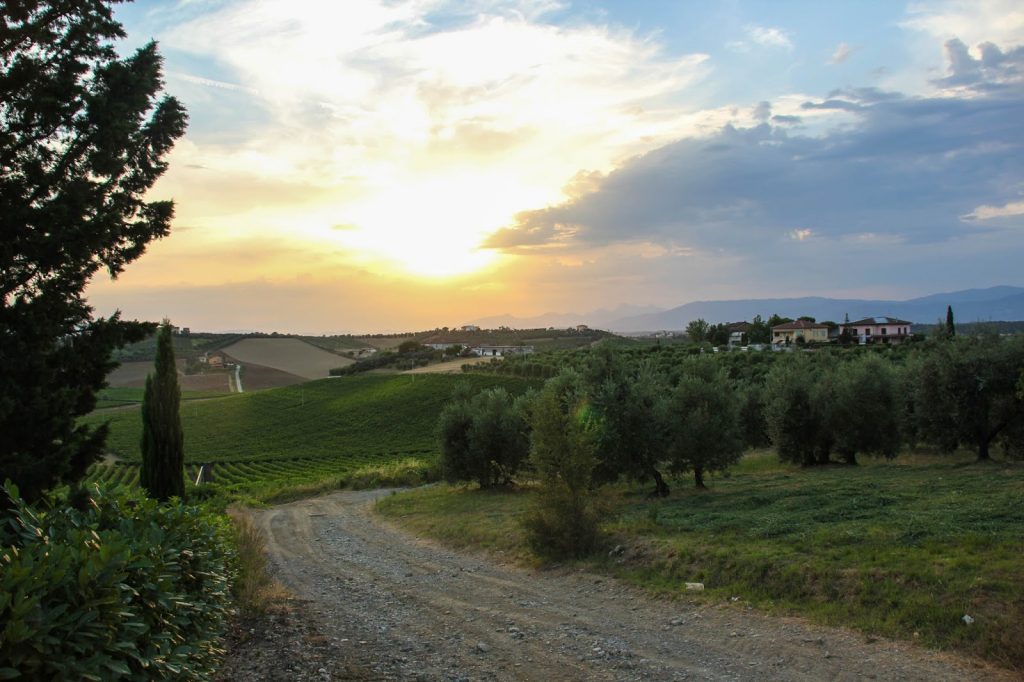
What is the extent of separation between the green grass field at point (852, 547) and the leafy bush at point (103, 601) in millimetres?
8526

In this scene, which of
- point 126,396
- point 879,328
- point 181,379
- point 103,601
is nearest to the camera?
point 103,601

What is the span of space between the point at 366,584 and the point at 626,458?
10.8 metres

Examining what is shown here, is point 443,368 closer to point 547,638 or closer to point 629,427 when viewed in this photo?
point 629,427

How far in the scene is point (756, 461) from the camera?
36125 mm

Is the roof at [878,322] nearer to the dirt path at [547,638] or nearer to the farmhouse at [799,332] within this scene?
the farmhouse at [799,332]

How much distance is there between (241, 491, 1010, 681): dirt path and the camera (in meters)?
8.21

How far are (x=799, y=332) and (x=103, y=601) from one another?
135 metres

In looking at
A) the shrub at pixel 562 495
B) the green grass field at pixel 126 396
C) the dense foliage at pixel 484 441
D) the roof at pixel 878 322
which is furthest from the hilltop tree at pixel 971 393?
the roof at pixel 878 322

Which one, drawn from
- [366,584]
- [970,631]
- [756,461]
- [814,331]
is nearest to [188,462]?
[756,461]

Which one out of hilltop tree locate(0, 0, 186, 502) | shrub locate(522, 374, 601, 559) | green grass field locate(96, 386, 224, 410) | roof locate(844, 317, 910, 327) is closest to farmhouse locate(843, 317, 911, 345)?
roof locate(844, 317, 910, 327)

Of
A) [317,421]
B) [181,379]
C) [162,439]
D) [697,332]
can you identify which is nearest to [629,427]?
[162,439]

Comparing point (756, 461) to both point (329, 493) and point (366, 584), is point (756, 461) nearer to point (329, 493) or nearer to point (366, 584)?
point (329, 493)

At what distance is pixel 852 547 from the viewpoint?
12.3 m

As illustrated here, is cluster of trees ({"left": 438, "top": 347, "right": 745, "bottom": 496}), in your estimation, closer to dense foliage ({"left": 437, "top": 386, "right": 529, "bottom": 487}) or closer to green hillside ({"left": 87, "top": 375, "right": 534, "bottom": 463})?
dense foliage ({"left": 437, "top": 386, "right": 529, "bottom": 487})
